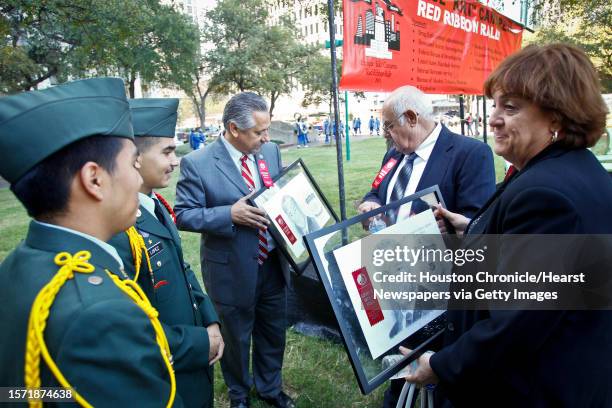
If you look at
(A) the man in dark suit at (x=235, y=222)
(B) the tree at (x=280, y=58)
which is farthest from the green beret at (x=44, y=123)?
(B) the tree at (x=280, y=58)

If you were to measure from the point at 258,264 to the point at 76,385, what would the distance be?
1885mm

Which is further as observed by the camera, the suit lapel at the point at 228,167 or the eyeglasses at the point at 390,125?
the suit lapel at the point at 228,167

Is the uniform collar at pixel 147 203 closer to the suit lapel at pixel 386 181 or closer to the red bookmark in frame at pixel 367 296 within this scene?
the red bookmark in frame at pixel 367 296

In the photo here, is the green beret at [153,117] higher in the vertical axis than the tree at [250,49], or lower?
lower

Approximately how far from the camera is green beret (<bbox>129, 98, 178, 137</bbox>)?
76.3 inches

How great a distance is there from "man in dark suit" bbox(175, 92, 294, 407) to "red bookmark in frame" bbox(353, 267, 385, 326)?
1.02 m

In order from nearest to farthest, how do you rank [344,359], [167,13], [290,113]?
[344,359] → [167,13] → [290,113]

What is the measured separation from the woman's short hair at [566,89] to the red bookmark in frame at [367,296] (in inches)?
32.7

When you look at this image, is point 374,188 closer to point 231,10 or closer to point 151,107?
point 151,107

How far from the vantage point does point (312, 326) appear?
160 inches

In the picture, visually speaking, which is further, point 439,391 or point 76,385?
point 439,391

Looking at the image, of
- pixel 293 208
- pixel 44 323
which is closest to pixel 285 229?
pixel 293 208

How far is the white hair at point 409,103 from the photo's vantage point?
2.40 metres

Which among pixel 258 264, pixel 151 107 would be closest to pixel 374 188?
pixel 258 264
